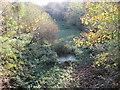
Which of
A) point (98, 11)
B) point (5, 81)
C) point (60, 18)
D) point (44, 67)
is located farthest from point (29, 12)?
point (60, 18)

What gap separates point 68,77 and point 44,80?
134cm

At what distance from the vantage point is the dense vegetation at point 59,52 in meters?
3.57

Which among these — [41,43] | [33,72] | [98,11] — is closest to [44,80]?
[33,72]

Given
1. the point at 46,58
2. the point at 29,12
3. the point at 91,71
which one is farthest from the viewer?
the point at 29,12

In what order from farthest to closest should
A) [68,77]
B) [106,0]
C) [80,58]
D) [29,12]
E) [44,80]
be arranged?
1. [29,12]
2. [80,58]
3. [68,77]
4. [44,80]
5. [106,0]

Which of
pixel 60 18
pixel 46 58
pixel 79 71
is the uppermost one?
pixel 60 18

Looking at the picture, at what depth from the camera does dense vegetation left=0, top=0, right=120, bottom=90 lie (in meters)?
3.57

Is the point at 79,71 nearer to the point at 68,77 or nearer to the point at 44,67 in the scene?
the point at 68,77

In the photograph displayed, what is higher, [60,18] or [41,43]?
[60,18]

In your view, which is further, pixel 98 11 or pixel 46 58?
pixel 46 58

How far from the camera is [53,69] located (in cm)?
762

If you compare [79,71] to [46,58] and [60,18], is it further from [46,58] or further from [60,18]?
[60,18]

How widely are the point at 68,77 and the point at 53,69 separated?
1.16m

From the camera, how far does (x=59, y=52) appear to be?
36.4ft
